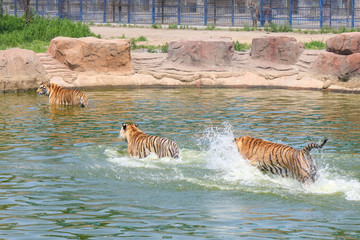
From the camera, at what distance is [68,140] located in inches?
481

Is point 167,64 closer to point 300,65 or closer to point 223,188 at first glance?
point 300,65

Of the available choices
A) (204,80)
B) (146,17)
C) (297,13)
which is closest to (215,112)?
(204,80)

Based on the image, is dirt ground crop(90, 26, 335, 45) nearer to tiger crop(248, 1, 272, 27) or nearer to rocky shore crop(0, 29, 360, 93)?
tiger crop(248, 1, 272, 27)

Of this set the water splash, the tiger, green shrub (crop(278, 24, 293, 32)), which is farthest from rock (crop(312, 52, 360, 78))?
the tiger

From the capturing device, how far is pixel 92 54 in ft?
69.8

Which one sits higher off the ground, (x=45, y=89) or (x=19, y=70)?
(x=19, y=70)

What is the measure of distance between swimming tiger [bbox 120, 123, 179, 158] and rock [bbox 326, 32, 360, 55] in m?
10.9

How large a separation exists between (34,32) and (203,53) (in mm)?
8180

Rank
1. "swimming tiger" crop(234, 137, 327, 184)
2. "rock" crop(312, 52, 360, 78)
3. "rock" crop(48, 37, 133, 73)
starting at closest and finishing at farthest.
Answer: "swimming tiger" crop(234, 137, 327, 184) → "rock" crop(312, 52, 360, 78) → "rock" crop(48, 37, 133, 73)

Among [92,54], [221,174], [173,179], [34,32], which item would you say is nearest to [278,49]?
[92,54]

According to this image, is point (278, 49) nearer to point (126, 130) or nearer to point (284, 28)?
point (284, 28)

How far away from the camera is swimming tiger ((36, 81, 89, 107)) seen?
16516 millimetres

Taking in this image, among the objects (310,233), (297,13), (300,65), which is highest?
(297,13)

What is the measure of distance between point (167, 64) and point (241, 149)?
498 inches
